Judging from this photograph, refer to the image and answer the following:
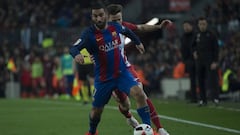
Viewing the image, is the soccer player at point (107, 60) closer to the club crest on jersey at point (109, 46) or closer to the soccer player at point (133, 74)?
the club crest on jersey at point (109, 46)

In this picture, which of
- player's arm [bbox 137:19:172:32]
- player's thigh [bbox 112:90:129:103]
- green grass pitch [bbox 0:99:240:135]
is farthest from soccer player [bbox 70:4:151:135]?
green grass pitch [bbox 0:99:240:135]

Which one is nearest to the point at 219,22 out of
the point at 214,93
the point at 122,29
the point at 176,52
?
the point at 176,52

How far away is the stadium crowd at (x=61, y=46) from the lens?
27594 mm

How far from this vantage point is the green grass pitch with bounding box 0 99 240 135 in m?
12.2

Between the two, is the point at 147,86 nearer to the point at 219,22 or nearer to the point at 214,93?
the point at 219,22

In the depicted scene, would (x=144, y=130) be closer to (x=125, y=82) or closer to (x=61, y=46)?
(x=125, y=82)

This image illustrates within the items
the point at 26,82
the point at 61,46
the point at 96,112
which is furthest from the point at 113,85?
the point at 61,46

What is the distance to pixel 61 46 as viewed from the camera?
110 ft

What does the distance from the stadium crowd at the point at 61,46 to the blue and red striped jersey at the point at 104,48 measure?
1223 cm

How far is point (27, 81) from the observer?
33062 mm

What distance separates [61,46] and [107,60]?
23299 millimetres

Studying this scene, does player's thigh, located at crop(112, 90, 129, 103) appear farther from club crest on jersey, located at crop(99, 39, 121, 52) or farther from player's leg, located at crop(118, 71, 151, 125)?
club crest on jersey, located at crop(99, 39, 121, 52)

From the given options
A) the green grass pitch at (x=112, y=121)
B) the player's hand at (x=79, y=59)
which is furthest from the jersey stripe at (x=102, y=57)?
the green grass pitch at (x=112, y=121)

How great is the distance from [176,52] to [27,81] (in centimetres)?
794
